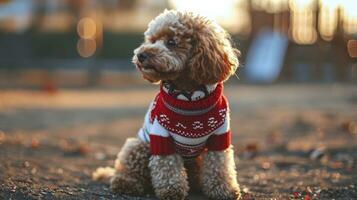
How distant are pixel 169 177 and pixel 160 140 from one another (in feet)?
0.89

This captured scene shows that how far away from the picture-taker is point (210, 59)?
4.21 meters

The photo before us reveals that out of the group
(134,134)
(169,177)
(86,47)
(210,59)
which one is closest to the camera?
(210,59)

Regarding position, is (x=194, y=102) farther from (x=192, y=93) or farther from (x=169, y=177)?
(x=169, y=177)

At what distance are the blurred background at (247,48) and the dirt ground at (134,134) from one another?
432cm

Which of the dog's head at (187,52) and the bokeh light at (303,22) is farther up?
the bokeh light at (303,22)

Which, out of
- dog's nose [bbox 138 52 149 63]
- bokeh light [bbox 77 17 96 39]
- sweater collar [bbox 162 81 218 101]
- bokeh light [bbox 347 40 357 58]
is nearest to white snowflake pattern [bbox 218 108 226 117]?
sweater collar [bbox 162 81 218 101]

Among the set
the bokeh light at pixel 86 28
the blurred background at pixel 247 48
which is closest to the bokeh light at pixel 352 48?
the blurred background at pixel 247 48

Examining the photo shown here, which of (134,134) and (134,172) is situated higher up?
(134,134)

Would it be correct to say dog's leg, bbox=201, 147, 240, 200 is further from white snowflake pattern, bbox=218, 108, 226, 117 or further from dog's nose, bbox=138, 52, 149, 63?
dog's nose, bbox=138, 52, 149, 63

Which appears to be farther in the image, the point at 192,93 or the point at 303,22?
the point at 303,22

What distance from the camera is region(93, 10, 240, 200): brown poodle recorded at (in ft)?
14.0

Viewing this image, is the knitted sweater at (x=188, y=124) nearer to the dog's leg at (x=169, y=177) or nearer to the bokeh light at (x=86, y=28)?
the dog's leg at (x=169, y=177)

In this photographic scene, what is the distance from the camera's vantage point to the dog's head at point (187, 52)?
4230mm

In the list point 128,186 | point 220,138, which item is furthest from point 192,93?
point 128,186
